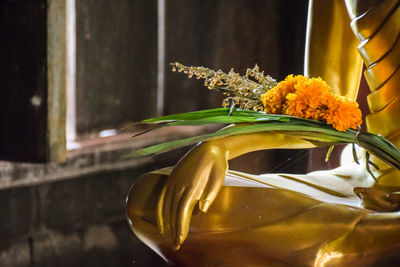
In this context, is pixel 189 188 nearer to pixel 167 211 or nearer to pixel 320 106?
pixel 167 211

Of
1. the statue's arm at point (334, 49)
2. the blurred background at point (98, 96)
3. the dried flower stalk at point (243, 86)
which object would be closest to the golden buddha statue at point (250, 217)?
the dried flower stalk at point (243, 86)

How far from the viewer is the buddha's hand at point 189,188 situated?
1432 mm

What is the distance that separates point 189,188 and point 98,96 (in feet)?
6.35

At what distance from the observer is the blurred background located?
8.48ft

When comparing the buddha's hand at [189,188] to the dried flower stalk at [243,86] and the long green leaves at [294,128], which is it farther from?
the dried flower stalk at [243,86]

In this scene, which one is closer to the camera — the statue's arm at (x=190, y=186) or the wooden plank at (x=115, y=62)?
the statue's arm at (x=190, y=186)

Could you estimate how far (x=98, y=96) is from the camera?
3.30m

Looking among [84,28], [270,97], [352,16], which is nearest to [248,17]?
[84,28]

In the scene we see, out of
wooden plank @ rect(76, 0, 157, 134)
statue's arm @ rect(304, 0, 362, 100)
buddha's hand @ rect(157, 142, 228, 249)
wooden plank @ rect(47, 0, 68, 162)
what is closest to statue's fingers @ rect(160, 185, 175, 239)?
buddha's hand @ rect(157, 142, 228, 249)

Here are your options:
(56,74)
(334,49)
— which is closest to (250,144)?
(334,49)

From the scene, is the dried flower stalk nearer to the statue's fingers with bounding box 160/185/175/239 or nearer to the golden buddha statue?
the golden buddha statue

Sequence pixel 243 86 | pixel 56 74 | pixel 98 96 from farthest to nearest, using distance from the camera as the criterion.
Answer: pixel 98 96 → pixel 56 74 → pixel 243 86

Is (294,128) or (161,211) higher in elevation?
(294,128)

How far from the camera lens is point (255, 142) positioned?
1.58m
